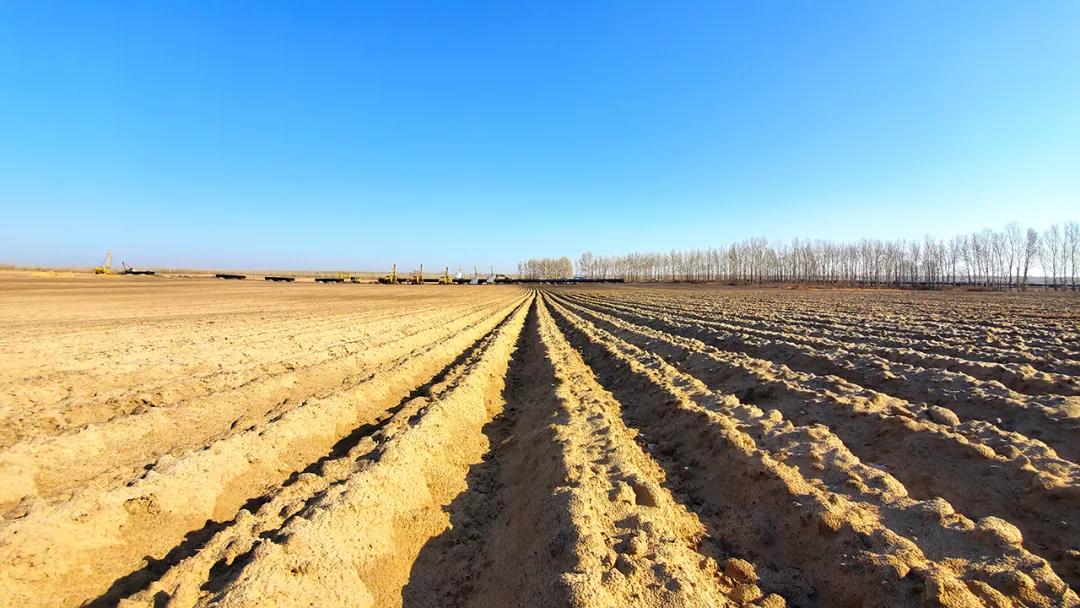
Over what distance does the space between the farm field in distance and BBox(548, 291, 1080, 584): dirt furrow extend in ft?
0.07

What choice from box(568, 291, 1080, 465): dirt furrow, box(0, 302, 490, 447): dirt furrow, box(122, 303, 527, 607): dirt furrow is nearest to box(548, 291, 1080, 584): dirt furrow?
box(568, 291, 1080, 465): dirt furrow

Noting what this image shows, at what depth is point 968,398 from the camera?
5.76m

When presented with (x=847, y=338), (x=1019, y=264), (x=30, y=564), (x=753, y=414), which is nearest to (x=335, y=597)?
(x=30, y=564)

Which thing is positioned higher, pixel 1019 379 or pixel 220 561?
pixel 1019 379

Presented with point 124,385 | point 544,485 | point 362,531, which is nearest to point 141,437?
point 124,385

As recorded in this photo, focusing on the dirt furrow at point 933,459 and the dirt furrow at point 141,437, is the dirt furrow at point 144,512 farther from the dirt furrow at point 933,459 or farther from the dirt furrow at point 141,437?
the dirt furrow at point 933,459

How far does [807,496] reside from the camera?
11.7ft

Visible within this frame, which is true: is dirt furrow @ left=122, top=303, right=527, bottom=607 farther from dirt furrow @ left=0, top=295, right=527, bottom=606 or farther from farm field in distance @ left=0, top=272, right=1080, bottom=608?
dirt furrow @ left=0, top=295, right=527, bottom=606

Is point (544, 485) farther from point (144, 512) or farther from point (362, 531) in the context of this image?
point (144, 512)

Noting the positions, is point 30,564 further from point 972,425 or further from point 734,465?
point 972,425

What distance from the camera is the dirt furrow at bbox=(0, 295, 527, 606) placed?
2801mm

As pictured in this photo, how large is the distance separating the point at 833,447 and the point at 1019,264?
9851cm

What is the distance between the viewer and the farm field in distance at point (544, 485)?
2791mm

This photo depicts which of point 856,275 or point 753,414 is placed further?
point 856,275
